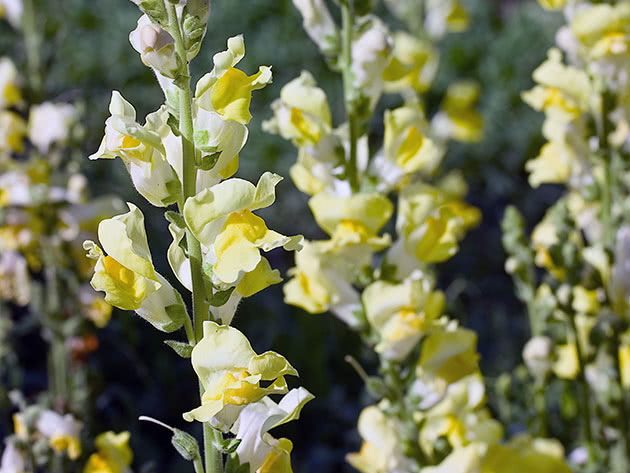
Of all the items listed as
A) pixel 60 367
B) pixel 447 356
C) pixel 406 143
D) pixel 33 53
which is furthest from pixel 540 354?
pixel 33 53

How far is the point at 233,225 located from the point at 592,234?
3.73ft

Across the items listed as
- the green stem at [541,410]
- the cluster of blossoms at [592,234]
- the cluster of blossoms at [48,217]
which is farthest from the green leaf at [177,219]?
the cluster of blossoms at [48,217]

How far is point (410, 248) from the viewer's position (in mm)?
1305

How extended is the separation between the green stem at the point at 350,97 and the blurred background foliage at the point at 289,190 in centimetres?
63

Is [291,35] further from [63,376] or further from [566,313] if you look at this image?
[566,313]

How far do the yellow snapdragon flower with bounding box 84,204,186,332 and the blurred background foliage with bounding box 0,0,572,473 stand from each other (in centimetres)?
102

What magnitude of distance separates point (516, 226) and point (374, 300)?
1.44 ft

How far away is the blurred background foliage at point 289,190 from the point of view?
287 cm

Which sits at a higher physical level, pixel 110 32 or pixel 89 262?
pixel 110 32

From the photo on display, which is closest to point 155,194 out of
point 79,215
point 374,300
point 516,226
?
point 374,300

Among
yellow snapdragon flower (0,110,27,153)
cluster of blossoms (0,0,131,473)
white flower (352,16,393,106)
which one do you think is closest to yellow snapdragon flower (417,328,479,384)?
white flower (352,16,393,106)

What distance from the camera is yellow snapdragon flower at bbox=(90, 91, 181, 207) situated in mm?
809

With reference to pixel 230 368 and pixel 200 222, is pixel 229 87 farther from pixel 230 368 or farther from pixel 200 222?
pixel 230 368

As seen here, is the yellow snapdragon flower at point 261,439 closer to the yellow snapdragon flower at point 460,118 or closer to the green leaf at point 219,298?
the green leaf at point 219,298
